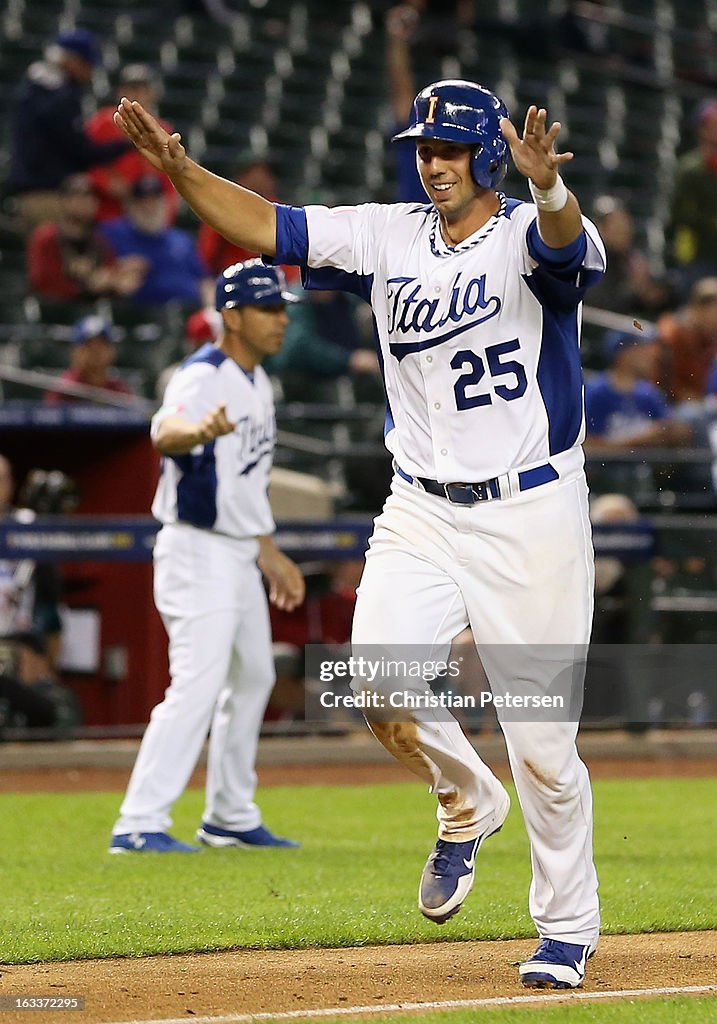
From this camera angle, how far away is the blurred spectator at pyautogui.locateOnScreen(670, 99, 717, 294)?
529 inches

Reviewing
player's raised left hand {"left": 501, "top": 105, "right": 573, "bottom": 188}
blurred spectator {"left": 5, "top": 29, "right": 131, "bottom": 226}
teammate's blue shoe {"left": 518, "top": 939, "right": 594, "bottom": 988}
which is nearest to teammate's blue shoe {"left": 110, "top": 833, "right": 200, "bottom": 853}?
teammate's blue shoe {"left": 518, "top": 939, "right": 594, "bottom": 988}

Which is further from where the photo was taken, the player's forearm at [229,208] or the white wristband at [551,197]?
the player's forearm at [229,208]

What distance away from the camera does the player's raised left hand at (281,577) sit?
21.5 feet

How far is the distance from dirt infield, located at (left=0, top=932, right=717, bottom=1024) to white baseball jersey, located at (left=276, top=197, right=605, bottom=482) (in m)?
1.19

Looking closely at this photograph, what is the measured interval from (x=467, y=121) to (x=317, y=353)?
24.6 ft

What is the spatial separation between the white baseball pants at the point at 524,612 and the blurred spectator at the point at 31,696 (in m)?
4.94

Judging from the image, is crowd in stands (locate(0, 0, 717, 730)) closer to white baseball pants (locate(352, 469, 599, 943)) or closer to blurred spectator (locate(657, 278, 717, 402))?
blurred spectator (locate(657, 278, 717, 402))

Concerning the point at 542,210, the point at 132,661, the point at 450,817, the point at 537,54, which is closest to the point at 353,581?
the point at 132,661

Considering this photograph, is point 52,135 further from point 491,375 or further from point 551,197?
point 551,197

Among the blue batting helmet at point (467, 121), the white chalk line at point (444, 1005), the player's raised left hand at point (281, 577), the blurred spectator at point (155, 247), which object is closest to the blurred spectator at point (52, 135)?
the blurred spectator at point (155, 247)

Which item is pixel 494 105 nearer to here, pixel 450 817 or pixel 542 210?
pixel 542 210

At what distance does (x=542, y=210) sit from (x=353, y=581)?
5800mm

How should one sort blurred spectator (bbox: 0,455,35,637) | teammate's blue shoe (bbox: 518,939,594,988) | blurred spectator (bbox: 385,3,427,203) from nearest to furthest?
teammate's blue shoe (bbox: 518,939,594,988) → blurred spectator (bbox: 0,455,35,637) → blurred spectator (bbox: 385,3,427,203)

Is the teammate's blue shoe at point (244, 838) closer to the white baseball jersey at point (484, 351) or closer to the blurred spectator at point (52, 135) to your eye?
the white baseball jersey at point (484, 351)
